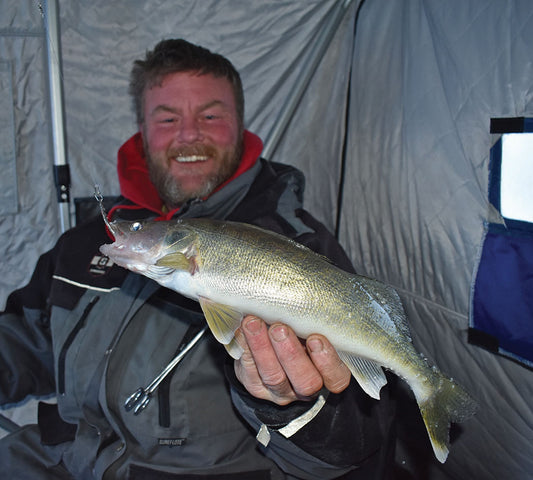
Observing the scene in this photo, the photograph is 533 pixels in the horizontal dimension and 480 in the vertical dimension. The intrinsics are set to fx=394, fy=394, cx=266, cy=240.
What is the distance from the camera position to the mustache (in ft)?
8.14

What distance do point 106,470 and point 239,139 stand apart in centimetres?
198

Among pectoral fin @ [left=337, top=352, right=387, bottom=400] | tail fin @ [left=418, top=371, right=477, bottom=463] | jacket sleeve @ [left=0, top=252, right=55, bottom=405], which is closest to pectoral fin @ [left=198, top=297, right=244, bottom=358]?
pectoral fin @ [left=337, top=352, right=387, bottom=400]

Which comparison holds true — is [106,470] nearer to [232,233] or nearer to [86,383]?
[86,383]

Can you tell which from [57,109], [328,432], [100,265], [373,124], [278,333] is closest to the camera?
[278,333]

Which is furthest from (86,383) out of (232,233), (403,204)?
(403,204)

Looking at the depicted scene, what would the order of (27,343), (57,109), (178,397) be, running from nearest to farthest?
(178,397) → (27,343) → (57,109)

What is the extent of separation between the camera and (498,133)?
1.71 meters

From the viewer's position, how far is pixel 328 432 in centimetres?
151

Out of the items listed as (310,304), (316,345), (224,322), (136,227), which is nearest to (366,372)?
(316,345)

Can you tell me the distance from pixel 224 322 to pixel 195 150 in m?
1.43

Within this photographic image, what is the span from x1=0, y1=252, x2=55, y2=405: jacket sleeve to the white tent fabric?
0.51 m

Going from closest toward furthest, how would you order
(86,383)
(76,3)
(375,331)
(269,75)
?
(375,331) < (86,383) < (76,3) < (269,75)

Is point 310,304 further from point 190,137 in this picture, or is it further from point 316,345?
point 190,137

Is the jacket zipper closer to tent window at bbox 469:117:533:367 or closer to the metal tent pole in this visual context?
the metal tent pole
